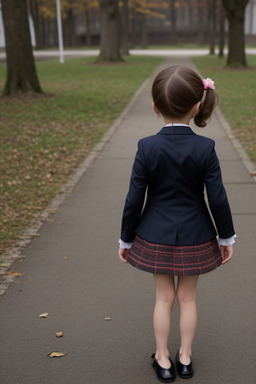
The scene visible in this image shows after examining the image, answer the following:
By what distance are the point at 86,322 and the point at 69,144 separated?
7.01 metres

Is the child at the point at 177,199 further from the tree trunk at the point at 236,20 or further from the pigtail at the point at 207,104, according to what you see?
the tree trunk at the point at 236,20

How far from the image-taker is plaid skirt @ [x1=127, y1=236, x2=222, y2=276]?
2.96m

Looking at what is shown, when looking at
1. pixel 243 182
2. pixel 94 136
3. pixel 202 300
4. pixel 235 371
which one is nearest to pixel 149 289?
pixel 202 300

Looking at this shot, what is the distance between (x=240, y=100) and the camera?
1680 centimetres

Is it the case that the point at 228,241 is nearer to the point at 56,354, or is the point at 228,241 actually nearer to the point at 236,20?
the point at 56,354

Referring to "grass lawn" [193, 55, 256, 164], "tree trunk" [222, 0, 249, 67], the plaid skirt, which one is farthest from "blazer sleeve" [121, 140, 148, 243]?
"tree trunk" [222, 0, 249, 67]

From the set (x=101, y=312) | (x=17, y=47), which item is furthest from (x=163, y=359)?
(x=17, y=47)

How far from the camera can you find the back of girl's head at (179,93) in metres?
2.75

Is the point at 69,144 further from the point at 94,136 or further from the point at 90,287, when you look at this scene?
the point at 90,287

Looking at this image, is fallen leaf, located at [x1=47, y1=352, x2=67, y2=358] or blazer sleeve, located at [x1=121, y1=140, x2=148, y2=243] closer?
blazer sleeve, located at [x1=121, y1=140, x2=148, y2=243]

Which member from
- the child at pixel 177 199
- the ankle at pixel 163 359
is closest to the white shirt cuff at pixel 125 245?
the child at pixel 177 199

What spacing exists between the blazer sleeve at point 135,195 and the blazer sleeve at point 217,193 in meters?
0.32

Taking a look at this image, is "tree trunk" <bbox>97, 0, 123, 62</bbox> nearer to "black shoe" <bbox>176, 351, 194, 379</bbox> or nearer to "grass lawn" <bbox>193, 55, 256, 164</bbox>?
"grass lawn" <bbox>193, 55, 256, 164</bbox>

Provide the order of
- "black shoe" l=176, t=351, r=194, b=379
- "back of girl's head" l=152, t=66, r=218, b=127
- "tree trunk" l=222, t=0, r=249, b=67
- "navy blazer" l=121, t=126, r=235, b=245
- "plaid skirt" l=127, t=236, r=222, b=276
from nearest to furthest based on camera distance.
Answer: "back of girl's head" l=152, t=66, r=218, b=127 < "navy blazer" l=121, t=126, r=235, b=245 < "plaid skirt" l=127, t=236, r=222, b=276 < "black shoe" l=176, t=351, r=194, b=379 < "tree trunk" l=222, t=0, r=249, b=67
